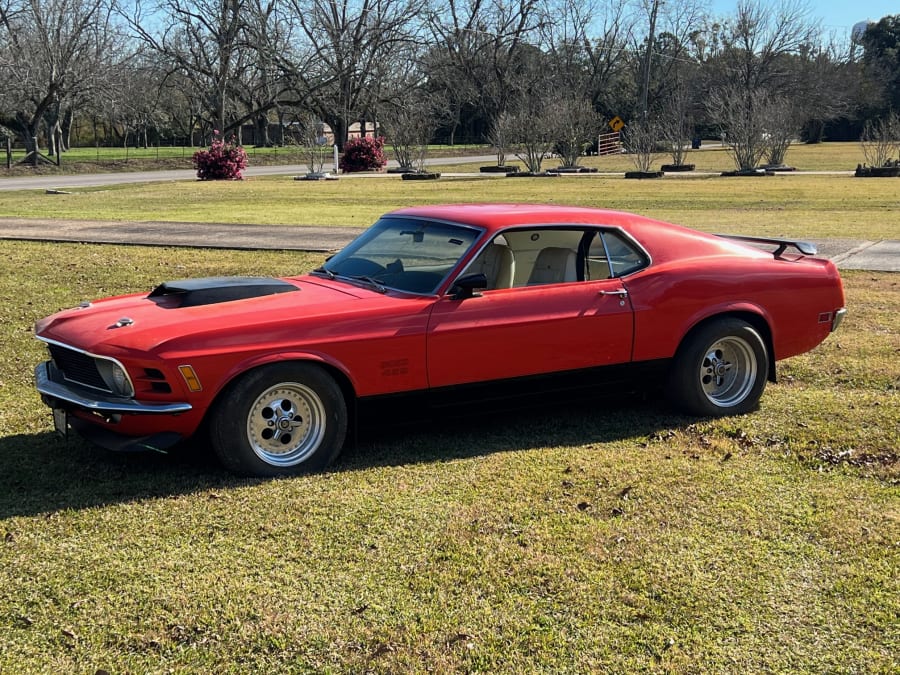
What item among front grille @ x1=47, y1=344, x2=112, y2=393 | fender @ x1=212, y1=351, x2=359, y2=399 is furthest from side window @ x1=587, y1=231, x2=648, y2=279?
front grille @ x1=47, y1=344, x2=112, y2=393

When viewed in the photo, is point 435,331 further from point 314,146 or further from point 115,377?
point 314,146

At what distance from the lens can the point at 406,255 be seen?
571 centimetres

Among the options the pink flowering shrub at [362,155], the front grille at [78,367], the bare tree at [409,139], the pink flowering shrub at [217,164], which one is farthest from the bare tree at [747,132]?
the front grille at [78,367]

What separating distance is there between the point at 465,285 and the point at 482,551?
5.62 feet

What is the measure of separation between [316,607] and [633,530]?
1601mm

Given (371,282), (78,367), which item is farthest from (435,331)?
(78,367)

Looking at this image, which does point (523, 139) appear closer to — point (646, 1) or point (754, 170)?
point (754, 170)

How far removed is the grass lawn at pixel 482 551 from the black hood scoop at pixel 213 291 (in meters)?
0.90

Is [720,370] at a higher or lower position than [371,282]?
lower

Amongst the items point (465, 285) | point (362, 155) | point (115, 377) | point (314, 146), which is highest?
point (314, 146)

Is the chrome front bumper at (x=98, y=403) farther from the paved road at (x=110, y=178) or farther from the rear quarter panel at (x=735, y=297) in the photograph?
the paved road at (x=110, y=178)

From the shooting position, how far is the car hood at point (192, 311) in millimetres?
4727

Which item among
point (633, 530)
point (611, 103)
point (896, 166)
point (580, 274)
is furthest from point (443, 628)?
point (611, 103)

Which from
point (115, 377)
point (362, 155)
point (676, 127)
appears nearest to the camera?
point (115, 377)
